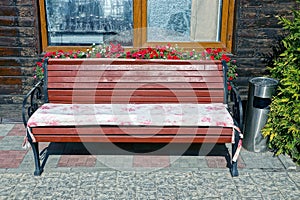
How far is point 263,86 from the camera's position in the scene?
4.01 metres

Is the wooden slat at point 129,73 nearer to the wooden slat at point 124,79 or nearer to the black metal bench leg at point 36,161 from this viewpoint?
the wooden slat at point 124,79

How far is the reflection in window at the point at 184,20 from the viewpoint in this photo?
4883 mm

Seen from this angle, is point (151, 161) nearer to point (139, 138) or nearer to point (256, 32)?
point (139, 138)

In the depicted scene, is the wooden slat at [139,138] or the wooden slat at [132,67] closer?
the wooden slat at [139,138]

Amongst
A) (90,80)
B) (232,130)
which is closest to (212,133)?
(232,130)

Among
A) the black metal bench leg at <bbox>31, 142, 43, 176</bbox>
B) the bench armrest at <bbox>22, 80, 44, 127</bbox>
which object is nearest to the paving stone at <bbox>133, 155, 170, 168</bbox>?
the black metal bench leg at <bbox>31, 142, 43, 176</bbox>

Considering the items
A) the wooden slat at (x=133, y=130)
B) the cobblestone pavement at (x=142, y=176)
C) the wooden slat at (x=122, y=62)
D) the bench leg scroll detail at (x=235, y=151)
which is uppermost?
the wooden slat at (x=122, y=62)

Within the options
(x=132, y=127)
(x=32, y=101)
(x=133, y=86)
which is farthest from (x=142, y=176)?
(x=32, y=101)

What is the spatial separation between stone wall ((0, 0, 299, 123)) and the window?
176 millimetres

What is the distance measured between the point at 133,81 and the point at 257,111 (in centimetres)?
156

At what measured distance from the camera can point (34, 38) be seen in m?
4.82

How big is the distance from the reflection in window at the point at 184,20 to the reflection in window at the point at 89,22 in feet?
1.14

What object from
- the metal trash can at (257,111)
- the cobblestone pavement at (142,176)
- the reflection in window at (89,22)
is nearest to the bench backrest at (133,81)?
the metal trash can at (257,111)

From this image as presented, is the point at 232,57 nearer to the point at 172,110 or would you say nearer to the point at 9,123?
the point at 172,110
